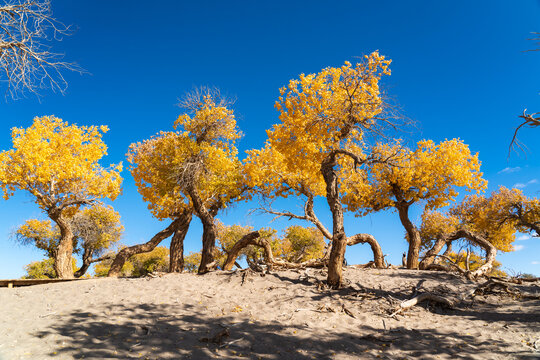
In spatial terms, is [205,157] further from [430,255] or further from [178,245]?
[430,255]

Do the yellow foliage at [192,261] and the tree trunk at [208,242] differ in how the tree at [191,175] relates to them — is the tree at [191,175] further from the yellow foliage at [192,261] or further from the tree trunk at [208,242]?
the yellow foliage at [192,261]

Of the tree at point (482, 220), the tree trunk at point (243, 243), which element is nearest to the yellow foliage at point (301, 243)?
the tree at point (482, 220)

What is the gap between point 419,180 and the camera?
16328 mm

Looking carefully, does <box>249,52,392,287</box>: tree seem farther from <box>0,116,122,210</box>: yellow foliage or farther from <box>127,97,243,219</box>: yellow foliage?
<box>0,116,122,210</box>: yellow foliage

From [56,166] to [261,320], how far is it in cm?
1340

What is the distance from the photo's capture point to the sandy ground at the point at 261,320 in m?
5.85

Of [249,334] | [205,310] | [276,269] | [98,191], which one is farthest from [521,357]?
[98,191]

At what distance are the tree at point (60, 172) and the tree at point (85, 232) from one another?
9.31 m

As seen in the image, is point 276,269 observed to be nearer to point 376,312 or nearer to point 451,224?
point 376,312

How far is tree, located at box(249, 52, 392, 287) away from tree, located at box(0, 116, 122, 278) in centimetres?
1054

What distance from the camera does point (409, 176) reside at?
16.3m

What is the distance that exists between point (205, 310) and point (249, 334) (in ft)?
6.51

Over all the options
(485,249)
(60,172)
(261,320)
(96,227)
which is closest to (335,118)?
(261,320)

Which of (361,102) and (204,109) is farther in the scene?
(204,109)
